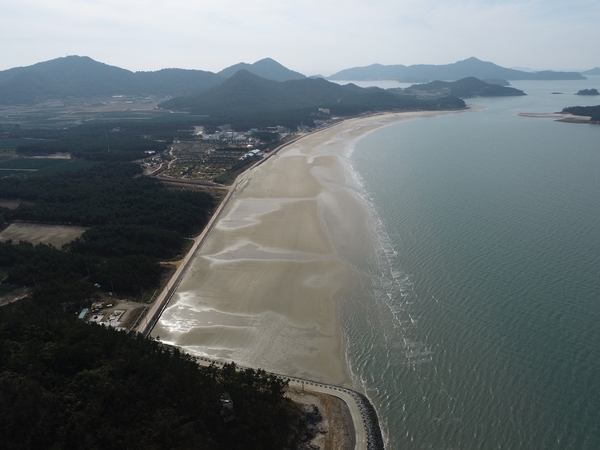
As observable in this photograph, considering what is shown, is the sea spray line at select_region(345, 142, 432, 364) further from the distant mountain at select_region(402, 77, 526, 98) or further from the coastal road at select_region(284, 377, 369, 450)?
the distant mountain at select_region(402, 77, 526, 98)

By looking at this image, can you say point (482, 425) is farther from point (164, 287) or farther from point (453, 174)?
point (453, 174)

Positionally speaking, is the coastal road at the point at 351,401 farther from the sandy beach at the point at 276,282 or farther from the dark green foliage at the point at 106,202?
the dark green foliage at the point at 106,202

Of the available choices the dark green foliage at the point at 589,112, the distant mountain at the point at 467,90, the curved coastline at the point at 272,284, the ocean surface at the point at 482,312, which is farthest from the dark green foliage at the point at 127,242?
the distant mountain at the point at 467,90

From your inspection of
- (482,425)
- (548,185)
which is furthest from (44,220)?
(548,185)

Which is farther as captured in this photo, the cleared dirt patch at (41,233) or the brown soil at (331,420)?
the cleared dirt patch at (41,233)

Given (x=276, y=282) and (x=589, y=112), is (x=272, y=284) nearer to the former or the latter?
(x=276, y=282)

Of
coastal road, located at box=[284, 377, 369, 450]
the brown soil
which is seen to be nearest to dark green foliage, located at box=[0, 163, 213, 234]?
coastal road, located at box=[284, 377, 369, 450]
